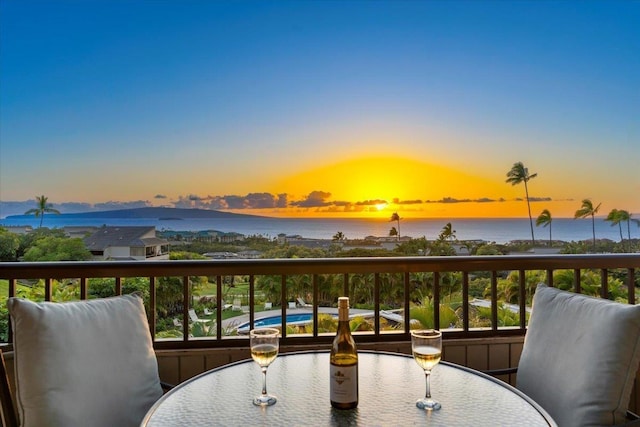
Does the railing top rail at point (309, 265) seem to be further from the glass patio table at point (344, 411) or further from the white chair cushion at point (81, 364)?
the glass patio table at point (344, 411)

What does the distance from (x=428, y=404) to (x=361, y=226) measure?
8.25 metres

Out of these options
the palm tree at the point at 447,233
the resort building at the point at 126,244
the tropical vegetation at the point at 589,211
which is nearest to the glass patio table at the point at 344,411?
the resort building at the point at 126,244

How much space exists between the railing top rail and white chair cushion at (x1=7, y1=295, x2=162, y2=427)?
588mm

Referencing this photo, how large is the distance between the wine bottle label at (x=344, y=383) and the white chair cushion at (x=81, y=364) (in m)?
0.98

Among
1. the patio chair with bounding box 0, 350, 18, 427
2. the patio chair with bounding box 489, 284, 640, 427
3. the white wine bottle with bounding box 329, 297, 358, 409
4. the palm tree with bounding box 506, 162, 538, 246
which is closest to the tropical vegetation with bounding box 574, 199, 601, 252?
the palm tree with bounding box 506, 162, 538, 246

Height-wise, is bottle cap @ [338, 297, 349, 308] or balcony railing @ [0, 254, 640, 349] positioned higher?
bottle cap @ [338, 297, 349, 308]

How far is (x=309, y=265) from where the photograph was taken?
2590 millimetres

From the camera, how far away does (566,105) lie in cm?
751

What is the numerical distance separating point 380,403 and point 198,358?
1.59 meters

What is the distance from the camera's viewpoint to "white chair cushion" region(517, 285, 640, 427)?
1538mm

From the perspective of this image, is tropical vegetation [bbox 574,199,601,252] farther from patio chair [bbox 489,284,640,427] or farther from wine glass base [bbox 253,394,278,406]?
wine glass base [bbox 253,394,278,406]

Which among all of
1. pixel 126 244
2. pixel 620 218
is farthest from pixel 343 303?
pixel 620 218

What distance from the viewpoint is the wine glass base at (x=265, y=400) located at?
137 cm

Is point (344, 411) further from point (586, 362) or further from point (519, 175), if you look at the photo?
Result: point (519, 175)
